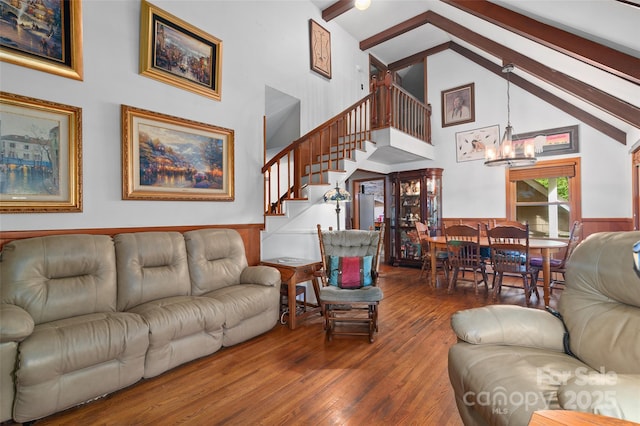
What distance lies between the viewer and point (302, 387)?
2.02 metres

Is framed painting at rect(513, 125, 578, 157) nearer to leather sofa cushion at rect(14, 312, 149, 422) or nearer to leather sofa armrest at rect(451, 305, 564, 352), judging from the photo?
leather sofa armrest at rect(451, 305, 564, 352)

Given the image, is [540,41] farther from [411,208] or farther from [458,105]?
[411,208]

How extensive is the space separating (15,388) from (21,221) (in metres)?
1.20

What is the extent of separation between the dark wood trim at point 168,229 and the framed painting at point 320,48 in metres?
2.98

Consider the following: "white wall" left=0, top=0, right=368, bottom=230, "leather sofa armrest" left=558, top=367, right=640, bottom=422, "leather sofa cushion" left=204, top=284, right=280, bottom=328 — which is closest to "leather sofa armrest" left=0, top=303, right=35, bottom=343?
"white wall" left=0, top=0, right=368, bottom=230

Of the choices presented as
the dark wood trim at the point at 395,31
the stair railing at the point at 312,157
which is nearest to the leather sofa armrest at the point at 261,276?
the stair railing at the point at 312,157

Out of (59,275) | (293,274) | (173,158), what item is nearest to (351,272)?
(293,274)

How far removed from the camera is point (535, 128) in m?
5.11

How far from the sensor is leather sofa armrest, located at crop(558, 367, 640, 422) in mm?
821

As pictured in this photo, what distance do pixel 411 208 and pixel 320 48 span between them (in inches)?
139

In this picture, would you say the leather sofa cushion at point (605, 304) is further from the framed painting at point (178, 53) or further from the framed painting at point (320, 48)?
the framed painting at point (320, 48)

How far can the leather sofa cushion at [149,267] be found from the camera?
2.37m

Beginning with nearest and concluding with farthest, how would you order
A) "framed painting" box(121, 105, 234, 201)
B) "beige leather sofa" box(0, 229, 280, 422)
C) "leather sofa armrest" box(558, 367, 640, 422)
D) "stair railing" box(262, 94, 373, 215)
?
"leather sofa armrest" box(558, 367, 640, 422) → "beige leather sofa" box(0, 229, 280, 422) → "framed painting" box(121, 105, 234, 201) → "stair railing" box(262, 94, 373, 215)

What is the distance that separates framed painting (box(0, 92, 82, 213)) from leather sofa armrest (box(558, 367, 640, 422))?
127 inches
